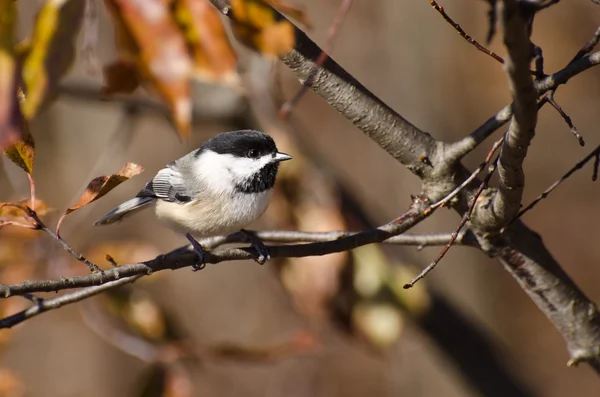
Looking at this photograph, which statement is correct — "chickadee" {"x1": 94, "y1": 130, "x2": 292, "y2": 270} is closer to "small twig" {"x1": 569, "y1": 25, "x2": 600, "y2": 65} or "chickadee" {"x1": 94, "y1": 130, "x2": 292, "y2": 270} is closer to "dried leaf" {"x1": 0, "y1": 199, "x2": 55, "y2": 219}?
"dried leaf" {"x1": 0, "y1": 199, "x2": 55, "y2": 219}

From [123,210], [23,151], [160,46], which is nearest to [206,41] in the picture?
[160,46]

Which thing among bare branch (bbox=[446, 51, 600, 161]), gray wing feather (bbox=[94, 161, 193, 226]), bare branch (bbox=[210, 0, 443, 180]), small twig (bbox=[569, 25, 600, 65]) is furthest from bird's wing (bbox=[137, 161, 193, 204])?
small twig (bbox=[569, 25, 600, 65])

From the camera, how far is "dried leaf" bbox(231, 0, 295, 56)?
1.46 m

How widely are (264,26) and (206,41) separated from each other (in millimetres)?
185

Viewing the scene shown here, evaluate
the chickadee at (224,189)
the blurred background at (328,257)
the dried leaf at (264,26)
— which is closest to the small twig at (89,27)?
the dried leaf at (264,26)

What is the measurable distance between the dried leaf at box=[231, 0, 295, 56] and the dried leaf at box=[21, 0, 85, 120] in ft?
1.35

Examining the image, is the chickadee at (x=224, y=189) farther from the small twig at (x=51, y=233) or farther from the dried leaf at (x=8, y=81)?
the dried leaf at (x=8, y=81)

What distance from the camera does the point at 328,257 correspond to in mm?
2607

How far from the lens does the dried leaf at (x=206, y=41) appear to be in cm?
158

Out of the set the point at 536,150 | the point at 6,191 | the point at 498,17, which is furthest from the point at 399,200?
the point at 498,17

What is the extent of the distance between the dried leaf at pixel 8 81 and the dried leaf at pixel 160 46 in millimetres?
308

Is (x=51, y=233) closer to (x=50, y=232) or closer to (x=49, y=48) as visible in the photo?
(x=50, y=232)

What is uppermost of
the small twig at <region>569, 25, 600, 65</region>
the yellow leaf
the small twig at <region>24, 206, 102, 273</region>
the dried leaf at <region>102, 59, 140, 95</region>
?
the small twig at <region>569, 25, 600, 65</region>

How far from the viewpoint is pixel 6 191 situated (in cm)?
488
